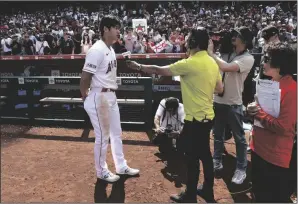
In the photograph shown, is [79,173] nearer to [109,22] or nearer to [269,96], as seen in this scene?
[109,22]

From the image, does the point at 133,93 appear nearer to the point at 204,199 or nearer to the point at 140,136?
the point at 140,136

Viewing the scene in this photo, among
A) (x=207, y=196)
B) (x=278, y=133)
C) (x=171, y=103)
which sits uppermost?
(x=278, y=133)

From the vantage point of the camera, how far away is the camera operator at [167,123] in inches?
198

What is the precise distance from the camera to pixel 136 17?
27016mm

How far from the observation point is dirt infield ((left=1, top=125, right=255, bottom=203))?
3.85m

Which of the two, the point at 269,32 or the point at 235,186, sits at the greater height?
the point at 269,32

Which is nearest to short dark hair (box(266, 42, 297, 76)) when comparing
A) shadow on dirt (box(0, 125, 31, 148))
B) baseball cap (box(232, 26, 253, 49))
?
baseball cap (box(232, 26, 253, 49))

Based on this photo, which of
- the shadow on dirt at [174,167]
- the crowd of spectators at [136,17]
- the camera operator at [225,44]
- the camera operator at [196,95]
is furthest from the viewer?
the crowd of spectators at [136,17]

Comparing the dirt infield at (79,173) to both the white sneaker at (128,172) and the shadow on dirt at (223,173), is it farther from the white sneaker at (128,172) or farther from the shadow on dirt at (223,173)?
the white sneaker at (128,172)

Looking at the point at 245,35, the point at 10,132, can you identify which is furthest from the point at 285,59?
the point at 10,132

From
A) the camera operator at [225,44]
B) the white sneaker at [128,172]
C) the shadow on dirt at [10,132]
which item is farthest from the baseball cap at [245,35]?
the shadow on dirt at [10,132]

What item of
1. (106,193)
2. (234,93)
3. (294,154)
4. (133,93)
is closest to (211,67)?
(234,93)

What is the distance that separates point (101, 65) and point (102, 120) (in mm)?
656

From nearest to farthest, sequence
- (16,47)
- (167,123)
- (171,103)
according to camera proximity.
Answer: (171,103) → (167,123) → (16,47)
